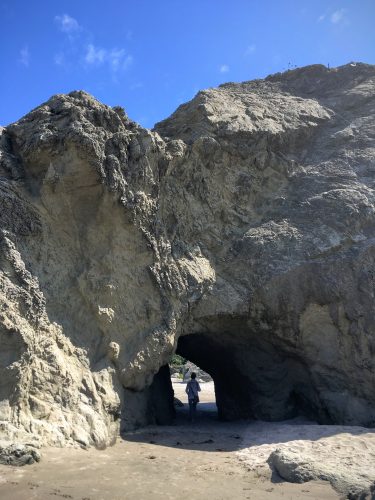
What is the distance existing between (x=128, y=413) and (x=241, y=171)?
6.28 metres

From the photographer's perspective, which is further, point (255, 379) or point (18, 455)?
point (255, 379)

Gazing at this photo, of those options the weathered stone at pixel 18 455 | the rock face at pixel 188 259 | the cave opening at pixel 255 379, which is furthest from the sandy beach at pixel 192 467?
the cave opening at pixel 255 379

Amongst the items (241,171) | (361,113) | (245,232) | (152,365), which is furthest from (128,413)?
(361,113)

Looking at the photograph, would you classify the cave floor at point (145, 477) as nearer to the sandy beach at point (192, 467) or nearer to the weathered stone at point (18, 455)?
the sandy beach at point (192, 467)

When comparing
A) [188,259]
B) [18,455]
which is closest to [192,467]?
[18,455]

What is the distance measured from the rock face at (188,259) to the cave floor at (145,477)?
26.9 inches

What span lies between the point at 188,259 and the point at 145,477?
5258 mm

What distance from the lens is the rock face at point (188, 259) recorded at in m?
7.66

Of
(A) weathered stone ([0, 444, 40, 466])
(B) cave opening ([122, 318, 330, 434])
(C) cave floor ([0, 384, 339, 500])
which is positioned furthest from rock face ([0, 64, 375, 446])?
(C) cave floor ([0, 384, 339, 500])

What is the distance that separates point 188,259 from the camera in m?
10.3

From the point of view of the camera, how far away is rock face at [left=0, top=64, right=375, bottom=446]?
7656mm

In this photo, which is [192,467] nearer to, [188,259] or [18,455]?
[18,455]

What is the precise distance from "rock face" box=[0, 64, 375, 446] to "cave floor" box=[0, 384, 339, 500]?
68 centimetres

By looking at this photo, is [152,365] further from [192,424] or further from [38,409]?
[192,424]
